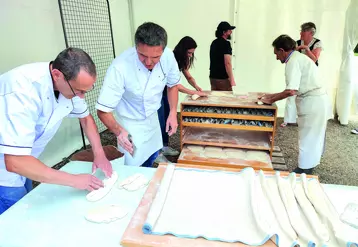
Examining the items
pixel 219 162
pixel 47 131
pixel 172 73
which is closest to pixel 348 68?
pixel 219 162

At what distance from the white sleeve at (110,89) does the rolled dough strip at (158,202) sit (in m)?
0.55

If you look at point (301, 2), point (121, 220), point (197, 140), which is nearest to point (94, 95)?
point (197, 140)

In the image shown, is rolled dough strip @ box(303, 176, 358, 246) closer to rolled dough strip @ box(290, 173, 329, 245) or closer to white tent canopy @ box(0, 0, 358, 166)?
rolled dough strip @ box(290, 173, 329, 245)

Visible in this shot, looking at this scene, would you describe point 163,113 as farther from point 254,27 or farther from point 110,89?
point 254,27

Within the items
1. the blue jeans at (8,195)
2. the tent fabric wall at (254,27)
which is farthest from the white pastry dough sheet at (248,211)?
the tent fabric wall at (254,27)

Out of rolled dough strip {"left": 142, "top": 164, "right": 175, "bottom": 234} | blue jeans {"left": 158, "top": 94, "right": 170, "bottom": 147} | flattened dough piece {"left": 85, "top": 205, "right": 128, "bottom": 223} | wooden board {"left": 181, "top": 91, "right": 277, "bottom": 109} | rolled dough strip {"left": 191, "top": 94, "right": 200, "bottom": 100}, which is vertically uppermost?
rolled dough strip {"left": 191, "top": 94, "right": 200, "bottom": 100}

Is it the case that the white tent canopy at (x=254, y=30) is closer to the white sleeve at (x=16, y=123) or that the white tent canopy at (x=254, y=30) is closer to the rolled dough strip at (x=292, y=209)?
the white sleeve at (x=16, y=123)

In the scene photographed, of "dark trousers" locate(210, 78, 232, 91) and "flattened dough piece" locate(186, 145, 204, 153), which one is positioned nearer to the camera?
"flattened dough piece" locate(186, 145, 204, 153)

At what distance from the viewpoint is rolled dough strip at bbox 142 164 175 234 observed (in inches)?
32.4

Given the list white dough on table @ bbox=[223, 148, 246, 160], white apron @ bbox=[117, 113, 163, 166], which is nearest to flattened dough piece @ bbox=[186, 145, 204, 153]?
white dough on table @ bbox=[223, 148, 246, 160]

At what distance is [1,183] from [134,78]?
2.73ft

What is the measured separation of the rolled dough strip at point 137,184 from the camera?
1.10 m

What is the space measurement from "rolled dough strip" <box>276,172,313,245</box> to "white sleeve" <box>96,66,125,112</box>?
955 millimetres

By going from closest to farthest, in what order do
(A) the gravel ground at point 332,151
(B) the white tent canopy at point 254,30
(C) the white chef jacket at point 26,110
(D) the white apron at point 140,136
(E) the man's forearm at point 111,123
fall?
1. (C) the white chef jacket at point 26,110
2. (E) the man's forearm at point 111,123
3. (D) the white apron at point 140,136
4. (A) the gravel ground at point 332,151
5. (B) the white tent canopy at point 254,30
